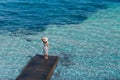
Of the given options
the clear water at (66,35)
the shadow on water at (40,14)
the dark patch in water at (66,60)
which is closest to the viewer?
the clear water at (66,35)

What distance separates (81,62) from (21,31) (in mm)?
8235

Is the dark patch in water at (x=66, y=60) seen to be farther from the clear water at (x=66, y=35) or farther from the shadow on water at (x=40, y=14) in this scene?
the shadow on water at (x=40, y=14)

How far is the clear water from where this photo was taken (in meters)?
15.7

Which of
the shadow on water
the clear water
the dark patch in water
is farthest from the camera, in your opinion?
the shadow on water

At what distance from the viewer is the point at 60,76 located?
1476 centimetres

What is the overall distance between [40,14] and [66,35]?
7.80m

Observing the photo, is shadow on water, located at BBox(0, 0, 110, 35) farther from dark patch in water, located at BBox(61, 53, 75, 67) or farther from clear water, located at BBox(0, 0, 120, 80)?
dark patch in water, located at BBox(61, 53, 75, 67)

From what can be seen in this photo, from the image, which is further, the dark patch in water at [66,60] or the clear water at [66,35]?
the dark patch in water at [66,60]

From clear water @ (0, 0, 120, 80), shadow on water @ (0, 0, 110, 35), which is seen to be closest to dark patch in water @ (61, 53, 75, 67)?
clear water @ (0, 0, 120, 80)

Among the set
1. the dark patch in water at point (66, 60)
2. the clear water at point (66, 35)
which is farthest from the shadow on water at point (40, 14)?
the dark patch in water at point (66, 60)

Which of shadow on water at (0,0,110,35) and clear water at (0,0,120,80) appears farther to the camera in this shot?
shadow on water at (0,0,110,35)

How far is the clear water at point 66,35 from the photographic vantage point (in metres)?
15.7

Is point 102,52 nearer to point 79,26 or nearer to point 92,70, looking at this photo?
point 92,70

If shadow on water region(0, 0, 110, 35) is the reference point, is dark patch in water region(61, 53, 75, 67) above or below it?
below
